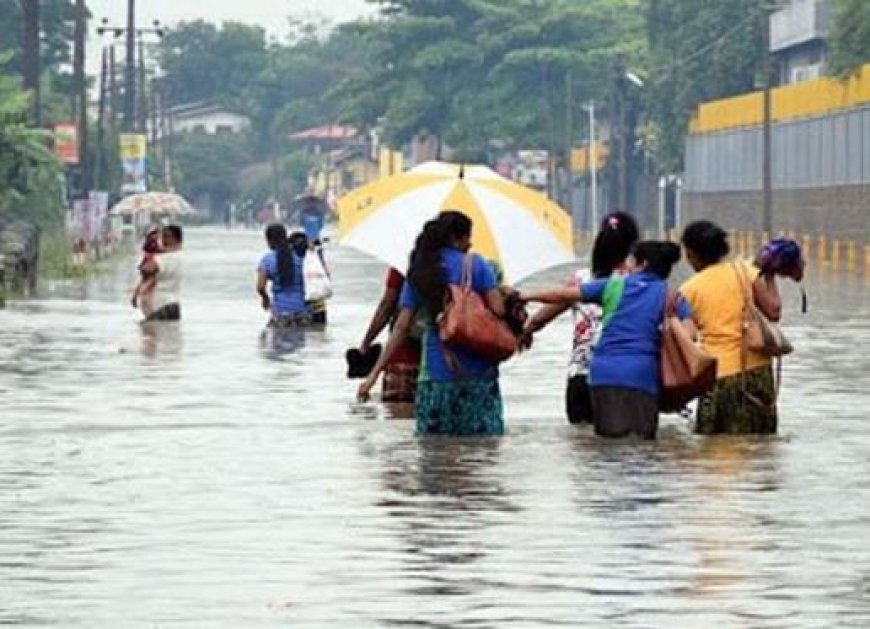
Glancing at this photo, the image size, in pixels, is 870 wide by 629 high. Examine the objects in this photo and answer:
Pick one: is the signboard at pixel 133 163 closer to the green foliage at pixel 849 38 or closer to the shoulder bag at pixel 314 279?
the green foliage at pixel 849 38

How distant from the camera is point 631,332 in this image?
19.2m

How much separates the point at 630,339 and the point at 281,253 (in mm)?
17009

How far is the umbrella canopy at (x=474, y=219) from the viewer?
74.0 ft

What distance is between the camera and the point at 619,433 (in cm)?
1953

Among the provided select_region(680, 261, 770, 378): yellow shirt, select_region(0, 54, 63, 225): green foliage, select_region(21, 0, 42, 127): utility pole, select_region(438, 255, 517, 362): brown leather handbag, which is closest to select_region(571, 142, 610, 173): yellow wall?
select_region(21, 0, 42, 127): utility pole

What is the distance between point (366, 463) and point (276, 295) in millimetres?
18327

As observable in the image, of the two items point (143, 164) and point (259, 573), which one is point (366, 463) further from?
point (143, 164)

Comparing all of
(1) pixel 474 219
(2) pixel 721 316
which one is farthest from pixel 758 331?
(1) pixel 474 219

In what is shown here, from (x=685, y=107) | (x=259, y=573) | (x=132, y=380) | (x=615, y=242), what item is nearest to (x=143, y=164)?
(x=685, y=107)

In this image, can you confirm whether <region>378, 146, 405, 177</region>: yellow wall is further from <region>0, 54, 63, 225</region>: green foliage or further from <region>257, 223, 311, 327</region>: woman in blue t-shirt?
<region>257, 223, 311, 327</region>: woman in blue t-shirt

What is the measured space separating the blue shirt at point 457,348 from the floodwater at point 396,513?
1.45 ft

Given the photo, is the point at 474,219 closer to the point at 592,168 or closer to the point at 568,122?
the point at 592,168

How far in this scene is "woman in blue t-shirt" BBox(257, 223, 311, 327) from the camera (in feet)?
119

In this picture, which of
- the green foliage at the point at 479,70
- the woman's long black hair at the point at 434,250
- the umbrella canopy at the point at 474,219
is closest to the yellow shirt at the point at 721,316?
the woman's long black hair at the point at 434,250
